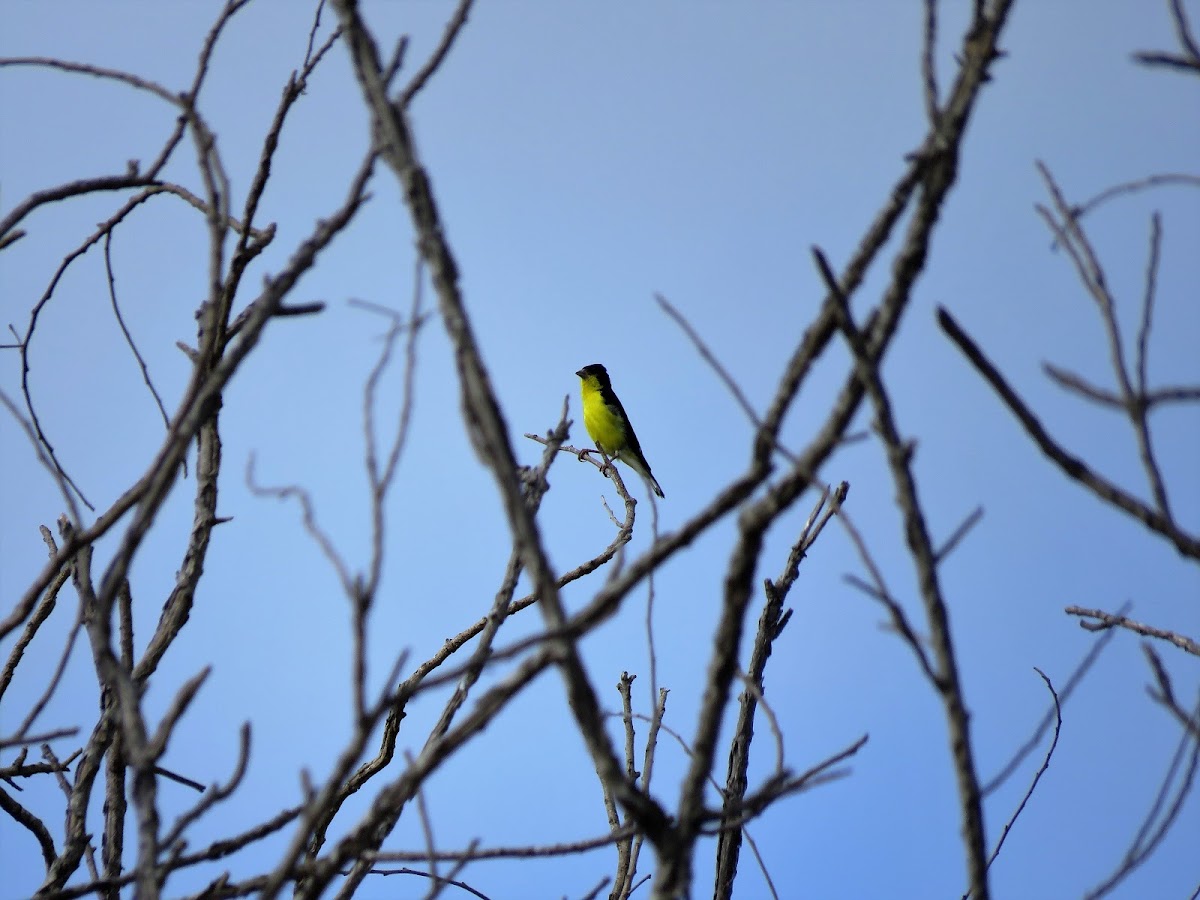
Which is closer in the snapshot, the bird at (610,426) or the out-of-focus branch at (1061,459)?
the out-of-focus branch at (1061,459)

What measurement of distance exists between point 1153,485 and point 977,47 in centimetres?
52

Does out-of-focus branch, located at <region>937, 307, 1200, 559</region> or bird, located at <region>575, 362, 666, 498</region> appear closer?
out-of-focus branch, located at <region>937, 307, 1200, 559</region>

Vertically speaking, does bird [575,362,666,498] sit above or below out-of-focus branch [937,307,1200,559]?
above

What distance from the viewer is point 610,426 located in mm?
13109

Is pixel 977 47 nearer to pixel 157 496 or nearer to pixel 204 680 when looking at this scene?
pixel 157 496

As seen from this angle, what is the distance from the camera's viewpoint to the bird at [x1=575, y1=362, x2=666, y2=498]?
13.0 meters

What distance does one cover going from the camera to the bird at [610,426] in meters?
13.0

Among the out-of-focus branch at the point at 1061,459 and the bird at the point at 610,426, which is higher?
the bird at the point at 610,426

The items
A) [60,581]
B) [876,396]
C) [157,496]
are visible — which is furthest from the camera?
[60,581]

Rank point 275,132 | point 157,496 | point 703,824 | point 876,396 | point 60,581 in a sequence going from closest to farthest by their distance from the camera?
point 876,396 → point 703,824 → point 157,496 → point 275,132 → point 60,581

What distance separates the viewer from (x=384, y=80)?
1.65 metres

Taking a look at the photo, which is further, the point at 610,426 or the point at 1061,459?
the point at 610,426

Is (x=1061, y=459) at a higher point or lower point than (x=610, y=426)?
lower

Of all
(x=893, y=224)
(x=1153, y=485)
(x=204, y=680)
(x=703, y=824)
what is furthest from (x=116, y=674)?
(x=1153, y=485)
